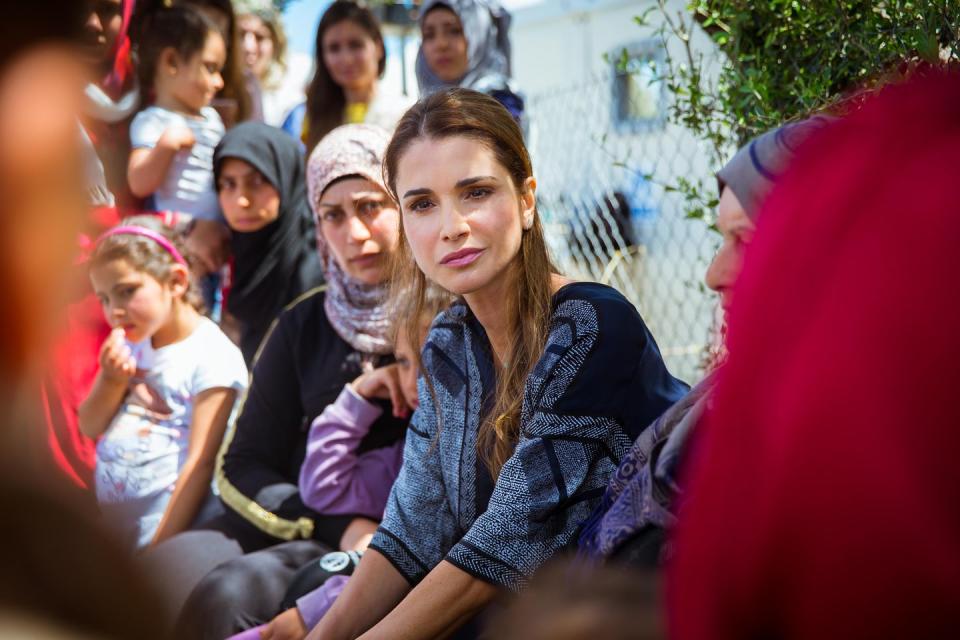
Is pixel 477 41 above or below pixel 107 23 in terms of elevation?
below

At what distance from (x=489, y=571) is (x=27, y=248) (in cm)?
127

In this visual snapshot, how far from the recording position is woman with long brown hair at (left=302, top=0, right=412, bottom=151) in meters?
4.62

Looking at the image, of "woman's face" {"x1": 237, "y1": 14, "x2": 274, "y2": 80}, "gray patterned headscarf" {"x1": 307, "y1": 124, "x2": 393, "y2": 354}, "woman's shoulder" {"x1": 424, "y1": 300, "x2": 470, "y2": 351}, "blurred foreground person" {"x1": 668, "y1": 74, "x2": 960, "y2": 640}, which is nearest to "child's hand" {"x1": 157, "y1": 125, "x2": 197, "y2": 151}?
"gray patterned headscarf" {"x1": 307, "y1": 124, "x2": 393, "y2": 354}

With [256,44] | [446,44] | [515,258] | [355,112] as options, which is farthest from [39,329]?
[256,44]

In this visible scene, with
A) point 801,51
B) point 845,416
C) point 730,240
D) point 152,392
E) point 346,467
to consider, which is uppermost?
point 801,51

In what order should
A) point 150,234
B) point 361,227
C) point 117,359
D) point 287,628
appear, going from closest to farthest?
1. point 287,628
2. point 361,227
3. point 117,359
4. point 150,234

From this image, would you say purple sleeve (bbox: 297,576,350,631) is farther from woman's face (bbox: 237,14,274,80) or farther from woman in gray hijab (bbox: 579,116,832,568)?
woman's face (bbox: 237,14,274,80)

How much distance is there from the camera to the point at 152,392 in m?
3.34

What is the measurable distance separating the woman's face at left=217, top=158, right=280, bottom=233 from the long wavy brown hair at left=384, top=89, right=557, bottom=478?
5.33 ft

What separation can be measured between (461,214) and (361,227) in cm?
90

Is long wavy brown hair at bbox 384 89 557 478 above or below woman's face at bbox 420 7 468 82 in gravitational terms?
below

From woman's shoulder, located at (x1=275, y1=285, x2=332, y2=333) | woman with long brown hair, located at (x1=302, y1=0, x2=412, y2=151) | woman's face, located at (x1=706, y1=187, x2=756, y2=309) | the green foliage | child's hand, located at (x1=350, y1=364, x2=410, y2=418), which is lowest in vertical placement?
child's hand, located at (x1=350, y1=364, x2=410, y2=418)

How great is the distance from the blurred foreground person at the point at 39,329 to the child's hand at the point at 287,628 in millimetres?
1476

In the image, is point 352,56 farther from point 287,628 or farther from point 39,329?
point 39,329
